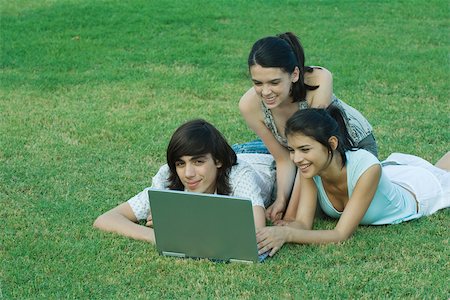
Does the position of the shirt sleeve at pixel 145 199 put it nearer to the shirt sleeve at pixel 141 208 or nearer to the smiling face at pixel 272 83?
the shirt sleeve at pixel 141 208

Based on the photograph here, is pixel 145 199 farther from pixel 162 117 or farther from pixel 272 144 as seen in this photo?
pixel 162 117

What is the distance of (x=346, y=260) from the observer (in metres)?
4.66

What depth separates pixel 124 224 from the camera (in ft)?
16.8

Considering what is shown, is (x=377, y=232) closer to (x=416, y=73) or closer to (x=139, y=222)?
(x=139, y=222)

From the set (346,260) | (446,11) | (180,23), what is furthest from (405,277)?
Result: (446,11)

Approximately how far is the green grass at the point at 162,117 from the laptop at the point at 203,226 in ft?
0.30

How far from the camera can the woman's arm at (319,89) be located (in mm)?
5445

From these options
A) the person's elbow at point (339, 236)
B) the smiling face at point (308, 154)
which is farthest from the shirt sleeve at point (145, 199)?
the person's elbow at point (339, 236)

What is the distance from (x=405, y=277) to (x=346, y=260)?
0.36 m

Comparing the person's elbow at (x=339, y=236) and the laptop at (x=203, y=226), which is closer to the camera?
the laptop at (x=203, y=226)

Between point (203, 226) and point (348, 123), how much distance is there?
4.62 feet

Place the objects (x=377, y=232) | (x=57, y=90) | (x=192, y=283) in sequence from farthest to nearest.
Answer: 1. (x=57, y=90)
2. (x=377, y=232)
3. (x=192, y=283)

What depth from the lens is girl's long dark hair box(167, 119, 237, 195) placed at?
16.3ft

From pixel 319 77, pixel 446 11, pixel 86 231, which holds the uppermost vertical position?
pixel 319 77
